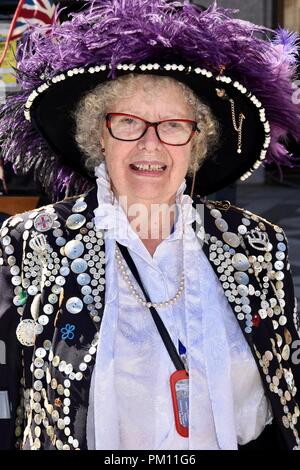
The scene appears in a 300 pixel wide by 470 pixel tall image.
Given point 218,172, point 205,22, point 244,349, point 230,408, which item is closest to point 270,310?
point 244,349

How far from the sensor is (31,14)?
4.43 meters

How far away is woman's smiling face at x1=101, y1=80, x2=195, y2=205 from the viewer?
2.28 m

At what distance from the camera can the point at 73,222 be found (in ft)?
7.57

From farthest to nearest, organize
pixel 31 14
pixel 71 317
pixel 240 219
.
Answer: pixel 31 14 < pixel 240 219 < pixel 71 317

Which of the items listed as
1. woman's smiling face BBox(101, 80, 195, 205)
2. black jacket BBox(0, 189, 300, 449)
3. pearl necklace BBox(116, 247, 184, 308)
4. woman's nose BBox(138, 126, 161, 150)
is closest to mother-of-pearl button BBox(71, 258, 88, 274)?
black jacket BBox(0, 189, 300, 449)

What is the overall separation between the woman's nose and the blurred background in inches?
62.3

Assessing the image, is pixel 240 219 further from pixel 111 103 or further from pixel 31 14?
pixel 31 14

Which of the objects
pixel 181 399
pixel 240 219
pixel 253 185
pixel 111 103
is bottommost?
pixel 181 399

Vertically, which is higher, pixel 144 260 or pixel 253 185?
pixel 253 185

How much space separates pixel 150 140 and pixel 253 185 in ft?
26.0

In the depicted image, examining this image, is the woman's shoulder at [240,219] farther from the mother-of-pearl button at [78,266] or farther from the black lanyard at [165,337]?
the mother-of-pearl button at [78,266]

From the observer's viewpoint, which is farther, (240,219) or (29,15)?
(29,15)

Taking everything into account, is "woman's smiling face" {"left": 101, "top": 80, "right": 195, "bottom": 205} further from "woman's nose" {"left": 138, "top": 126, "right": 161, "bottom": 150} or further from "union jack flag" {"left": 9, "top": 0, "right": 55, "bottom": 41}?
"union jack flag" {"left": 9, "top": 0, "right": 55, "bottom": 41}

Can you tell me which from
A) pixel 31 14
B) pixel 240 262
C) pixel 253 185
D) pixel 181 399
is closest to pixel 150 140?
pixel 240 262
